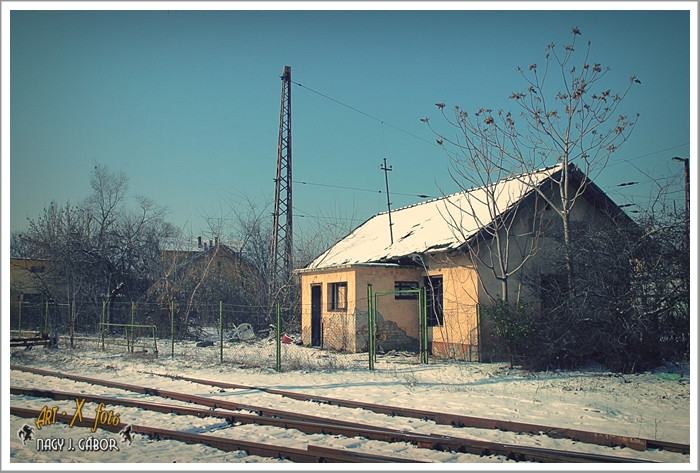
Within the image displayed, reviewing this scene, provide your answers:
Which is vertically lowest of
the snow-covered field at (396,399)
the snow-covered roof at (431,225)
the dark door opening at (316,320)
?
the snow-covered field at (396,399)

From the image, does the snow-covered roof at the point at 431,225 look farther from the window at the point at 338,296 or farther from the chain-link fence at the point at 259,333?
the chain-link fence at the point at 259,333

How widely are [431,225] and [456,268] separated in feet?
12.6

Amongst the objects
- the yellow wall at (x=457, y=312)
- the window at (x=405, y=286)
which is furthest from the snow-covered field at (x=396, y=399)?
the window at (x=405, y=286)

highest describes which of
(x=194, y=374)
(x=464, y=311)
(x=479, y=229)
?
(x=479, y=229)

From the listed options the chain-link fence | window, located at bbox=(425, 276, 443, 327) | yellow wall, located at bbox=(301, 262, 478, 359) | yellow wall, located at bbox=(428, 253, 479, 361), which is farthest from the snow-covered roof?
the chain-link fence

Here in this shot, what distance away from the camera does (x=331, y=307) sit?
2070 cm

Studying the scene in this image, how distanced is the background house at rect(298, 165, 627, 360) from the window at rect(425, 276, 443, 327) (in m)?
0.03

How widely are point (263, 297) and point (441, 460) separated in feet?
73.3

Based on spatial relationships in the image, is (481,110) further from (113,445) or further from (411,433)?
(113,445)

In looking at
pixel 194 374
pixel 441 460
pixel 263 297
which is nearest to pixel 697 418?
pixel 441 460

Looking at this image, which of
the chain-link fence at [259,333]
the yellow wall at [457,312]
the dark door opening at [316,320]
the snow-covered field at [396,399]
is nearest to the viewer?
the snow-covered field at [396,399]

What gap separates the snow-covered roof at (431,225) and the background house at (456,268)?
65 mm

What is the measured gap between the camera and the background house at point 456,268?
637 inches

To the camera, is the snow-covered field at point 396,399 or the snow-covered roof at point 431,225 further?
the snow-covered roof at point 431,225
